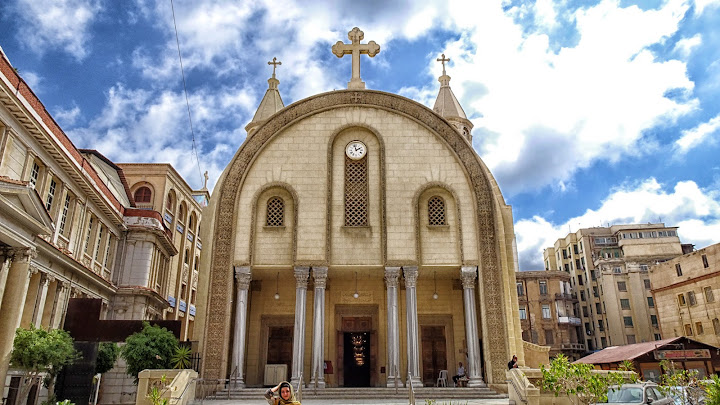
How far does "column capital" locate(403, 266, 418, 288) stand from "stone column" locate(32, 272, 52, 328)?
13082 mm

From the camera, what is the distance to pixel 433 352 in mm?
21938

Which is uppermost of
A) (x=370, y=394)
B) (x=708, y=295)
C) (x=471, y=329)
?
(x=708, y=295)

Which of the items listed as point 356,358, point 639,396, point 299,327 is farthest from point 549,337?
point 639,396

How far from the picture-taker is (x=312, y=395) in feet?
56.4

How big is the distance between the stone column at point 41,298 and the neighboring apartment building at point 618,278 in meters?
50.0

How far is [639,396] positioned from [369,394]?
8.03 meters

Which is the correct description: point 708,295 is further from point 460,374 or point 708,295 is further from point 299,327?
point 299,327

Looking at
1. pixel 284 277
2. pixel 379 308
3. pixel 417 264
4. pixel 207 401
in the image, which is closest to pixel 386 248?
pixel 417 264

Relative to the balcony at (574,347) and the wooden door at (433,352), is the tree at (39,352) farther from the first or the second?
the balcony at (574,347)

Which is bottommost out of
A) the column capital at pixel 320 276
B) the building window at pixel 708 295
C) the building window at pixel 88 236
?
the column capital at pixel 320 276

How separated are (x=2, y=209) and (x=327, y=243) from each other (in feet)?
33.7

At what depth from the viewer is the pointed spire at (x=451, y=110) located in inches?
1206

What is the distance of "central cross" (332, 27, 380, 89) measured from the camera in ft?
77.0

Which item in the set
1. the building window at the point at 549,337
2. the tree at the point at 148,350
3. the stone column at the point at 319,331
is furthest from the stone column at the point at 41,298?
the building window at the point at 549,337
